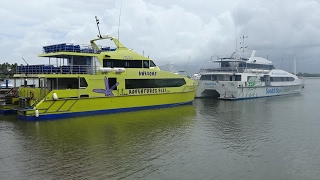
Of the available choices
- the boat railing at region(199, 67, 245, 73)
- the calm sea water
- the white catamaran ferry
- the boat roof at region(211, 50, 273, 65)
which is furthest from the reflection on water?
the boat roof at region(211, 50, 273, 65)

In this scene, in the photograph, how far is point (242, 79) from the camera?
32.1m

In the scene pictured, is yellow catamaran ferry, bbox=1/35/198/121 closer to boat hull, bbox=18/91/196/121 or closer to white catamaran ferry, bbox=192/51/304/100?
boat hull, bbox=18/91/196/121

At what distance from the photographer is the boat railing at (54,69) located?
18562 millimetres

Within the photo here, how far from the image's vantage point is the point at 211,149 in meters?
12.0

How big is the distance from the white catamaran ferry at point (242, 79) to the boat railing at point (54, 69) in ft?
53.1

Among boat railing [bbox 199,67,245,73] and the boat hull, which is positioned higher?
boat railing [bbox 199,67,245,73]

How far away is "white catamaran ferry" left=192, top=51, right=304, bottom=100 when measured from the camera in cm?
3195

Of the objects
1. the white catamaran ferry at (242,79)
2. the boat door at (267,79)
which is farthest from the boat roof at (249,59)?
the boat door at (267,79)

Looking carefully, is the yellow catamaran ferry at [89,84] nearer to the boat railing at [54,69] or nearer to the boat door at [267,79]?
the boat railing at [54,69]

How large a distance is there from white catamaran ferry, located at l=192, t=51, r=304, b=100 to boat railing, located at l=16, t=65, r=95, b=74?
53.1 ft

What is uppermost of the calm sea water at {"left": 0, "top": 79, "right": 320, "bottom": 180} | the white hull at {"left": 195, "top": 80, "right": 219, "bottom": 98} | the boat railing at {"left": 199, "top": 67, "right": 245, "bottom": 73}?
the boat railing at {"left": 199, "top": 67, "right": 245, "bottom": 73}

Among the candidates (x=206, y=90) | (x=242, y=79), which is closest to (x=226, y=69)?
(x=242, y=79)

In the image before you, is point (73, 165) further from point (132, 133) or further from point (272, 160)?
point (272, 160)

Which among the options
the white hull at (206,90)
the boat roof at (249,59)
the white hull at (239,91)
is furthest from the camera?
the boat roof at (249,59)
